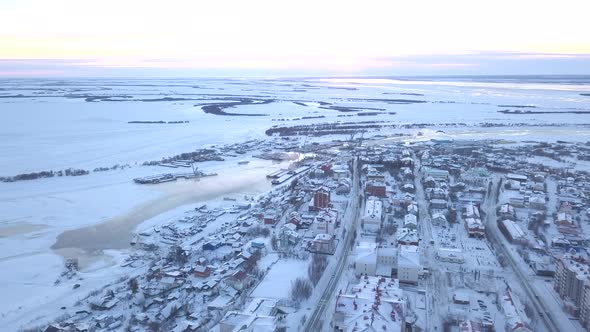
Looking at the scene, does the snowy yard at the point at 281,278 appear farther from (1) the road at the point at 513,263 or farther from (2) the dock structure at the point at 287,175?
(2) the dock structure at the point at 287,175

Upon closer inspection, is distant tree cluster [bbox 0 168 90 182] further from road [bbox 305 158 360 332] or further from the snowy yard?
the snowy yard

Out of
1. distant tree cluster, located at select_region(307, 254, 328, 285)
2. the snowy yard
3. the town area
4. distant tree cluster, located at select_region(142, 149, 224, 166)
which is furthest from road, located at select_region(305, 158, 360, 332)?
distant tree cluster, located at select_region(142, 149, 224, 166)

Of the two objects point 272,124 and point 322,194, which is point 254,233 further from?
point 272,124

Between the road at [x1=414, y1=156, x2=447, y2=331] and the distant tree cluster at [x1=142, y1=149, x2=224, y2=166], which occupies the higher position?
the distant tree cluster at [x1=142, y1=149, x2=224, y2=166]

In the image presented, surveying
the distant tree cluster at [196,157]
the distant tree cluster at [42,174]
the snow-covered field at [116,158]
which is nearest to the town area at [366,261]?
the snow-covered field at [116,158]

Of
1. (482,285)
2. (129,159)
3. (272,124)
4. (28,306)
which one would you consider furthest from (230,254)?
(272,124)
